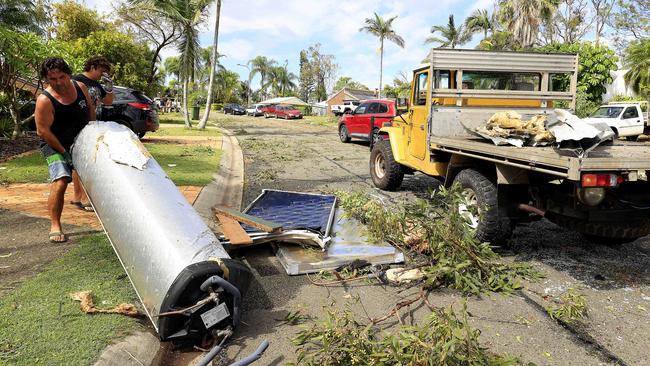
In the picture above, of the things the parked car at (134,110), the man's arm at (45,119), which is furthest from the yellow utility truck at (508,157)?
the parked car at (134,110)

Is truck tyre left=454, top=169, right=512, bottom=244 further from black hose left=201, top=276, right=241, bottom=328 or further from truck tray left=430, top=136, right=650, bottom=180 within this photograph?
black hose left=201, top=276, right=241, bottom=328

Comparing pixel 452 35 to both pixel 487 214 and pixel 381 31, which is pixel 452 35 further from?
pixel 487 214

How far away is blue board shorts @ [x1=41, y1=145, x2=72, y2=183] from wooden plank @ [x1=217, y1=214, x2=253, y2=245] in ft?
5.02

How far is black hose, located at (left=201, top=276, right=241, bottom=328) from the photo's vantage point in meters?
2.62

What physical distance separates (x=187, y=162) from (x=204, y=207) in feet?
13.6

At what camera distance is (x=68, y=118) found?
431 centimetres

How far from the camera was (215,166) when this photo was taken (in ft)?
31.3

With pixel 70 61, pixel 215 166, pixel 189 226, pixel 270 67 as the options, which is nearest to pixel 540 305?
pixel 189 226

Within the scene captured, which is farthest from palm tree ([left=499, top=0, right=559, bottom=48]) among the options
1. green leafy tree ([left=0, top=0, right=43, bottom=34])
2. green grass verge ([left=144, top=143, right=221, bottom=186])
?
green leafy tree ([left=0, top=0, right=43, bottom=34])

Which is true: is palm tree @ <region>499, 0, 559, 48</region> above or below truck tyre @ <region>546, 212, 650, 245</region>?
above

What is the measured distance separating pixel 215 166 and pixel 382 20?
37.0m

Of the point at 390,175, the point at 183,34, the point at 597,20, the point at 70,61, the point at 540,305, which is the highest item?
the point at 597,20

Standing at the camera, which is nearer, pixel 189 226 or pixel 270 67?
pixel 189 226

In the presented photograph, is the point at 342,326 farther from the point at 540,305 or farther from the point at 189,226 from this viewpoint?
the point at 540,305
